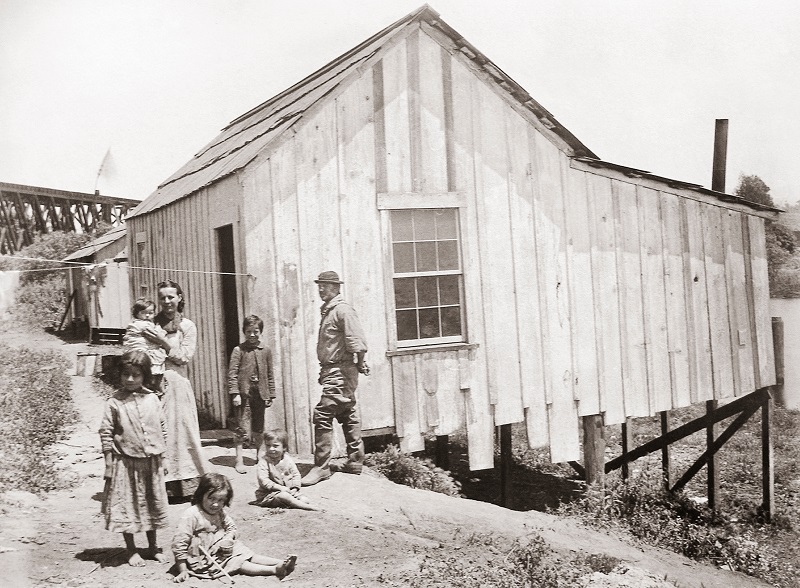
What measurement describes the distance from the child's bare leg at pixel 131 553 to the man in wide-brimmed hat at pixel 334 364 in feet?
6.72

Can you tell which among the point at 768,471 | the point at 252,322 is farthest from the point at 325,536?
the point at 768,471

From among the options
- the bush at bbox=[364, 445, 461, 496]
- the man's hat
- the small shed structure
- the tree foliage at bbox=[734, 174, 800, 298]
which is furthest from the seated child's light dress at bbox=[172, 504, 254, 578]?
the small shed structure

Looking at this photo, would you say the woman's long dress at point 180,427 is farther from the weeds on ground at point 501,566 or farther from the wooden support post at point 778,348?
the wooden support post at point 778,348

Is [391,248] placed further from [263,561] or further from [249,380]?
[263,561]

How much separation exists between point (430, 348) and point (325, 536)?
3031 mm

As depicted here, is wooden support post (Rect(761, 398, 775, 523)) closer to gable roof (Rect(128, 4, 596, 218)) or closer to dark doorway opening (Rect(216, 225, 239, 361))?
gable roof (Rect(128, 4, 596, 218))

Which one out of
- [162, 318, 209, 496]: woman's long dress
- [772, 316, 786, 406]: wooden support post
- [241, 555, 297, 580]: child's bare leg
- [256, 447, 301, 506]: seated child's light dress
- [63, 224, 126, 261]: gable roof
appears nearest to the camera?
Answer: [241, 555, 297, 580]: child's bare leg

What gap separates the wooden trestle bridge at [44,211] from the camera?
13844mm

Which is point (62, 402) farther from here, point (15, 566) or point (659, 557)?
point (659, 557)

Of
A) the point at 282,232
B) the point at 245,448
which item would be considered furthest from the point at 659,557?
the point at 282,232

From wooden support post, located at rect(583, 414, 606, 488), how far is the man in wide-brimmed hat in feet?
13.4

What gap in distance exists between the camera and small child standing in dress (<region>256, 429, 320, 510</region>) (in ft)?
20.3

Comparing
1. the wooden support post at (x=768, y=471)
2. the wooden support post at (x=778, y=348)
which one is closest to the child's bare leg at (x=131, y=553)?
the wooden support post at (x=778, y=348)

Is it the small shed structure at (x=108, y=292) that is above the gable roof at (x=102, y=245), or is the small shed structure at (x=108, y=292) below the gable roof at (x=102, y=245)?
below
